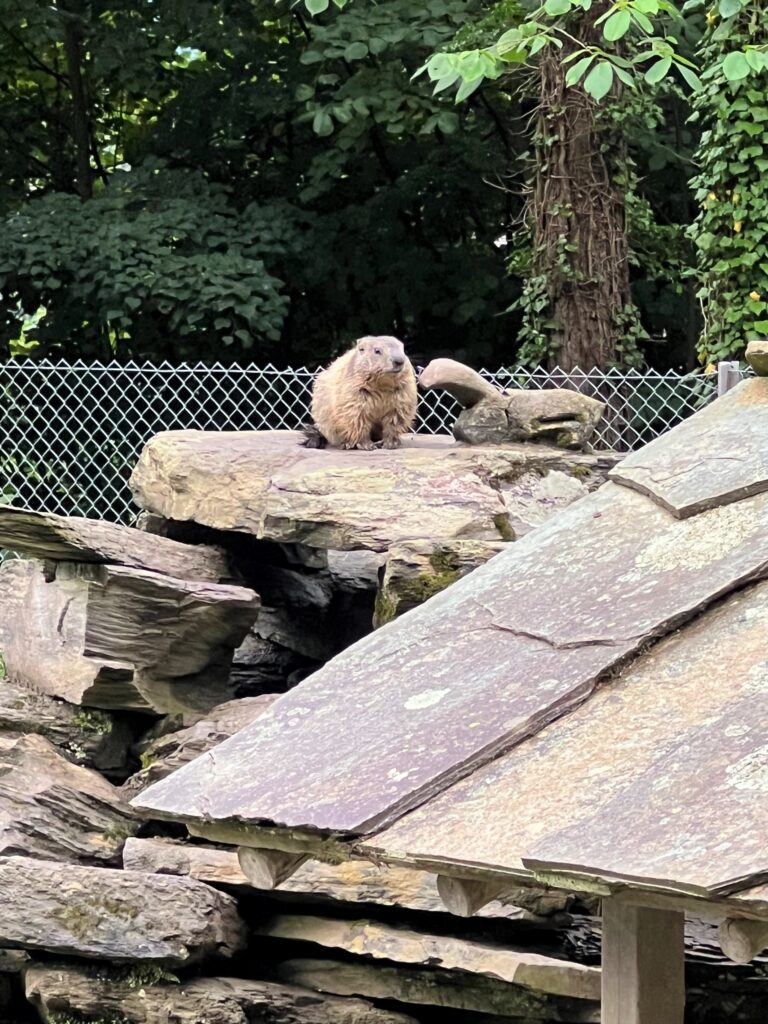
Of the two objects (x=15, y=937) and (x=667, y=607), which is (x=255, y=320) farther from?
(x=667, y=607)

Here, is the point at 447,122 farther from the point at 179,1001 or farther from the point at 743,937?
the point at 743,937

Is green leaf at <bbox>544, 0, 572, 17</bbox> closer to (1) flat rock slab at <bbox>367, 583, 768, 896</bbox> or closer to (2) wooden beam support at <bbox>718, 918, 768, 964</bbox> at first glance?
(1) flat rock slab at <bbox>367, 583, 768, 896</bbox>

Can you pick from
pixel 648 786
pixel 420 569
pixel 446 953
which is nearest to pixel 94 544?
pixel 420 569

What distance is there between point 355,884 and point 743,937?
3.01 m

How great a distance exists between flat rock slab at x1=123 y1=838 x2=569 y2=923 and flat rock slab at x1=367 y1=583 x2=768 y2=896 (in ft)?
7.94

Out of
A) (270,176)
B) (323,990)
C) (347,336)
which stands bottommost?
(323,990)

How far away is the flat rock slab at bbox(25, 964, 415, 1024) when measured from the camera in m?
4.78

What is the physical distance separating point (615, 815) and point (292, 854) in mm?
733

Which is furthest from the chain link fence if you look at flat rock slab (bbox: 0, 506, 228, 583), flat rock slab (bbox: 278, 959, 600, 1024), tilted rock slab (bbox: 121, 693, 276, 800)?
flat rock slab (bbox: 278, 959, 600, 1024)

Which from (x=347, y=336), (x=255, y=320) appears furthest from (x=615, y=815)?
(x=347, y=336)

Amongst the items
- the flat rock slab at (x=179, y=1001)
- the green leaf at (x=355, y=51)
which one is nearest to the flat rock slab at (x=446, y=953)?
the flat rock slab at (x=179, y=1001)

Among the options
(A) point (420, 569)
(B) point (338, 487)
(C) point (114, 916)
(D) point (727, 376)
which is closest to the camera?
(C) point (114, 916)

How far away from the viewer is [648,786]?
2152mm

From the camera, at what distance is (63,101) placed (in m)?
12.8
